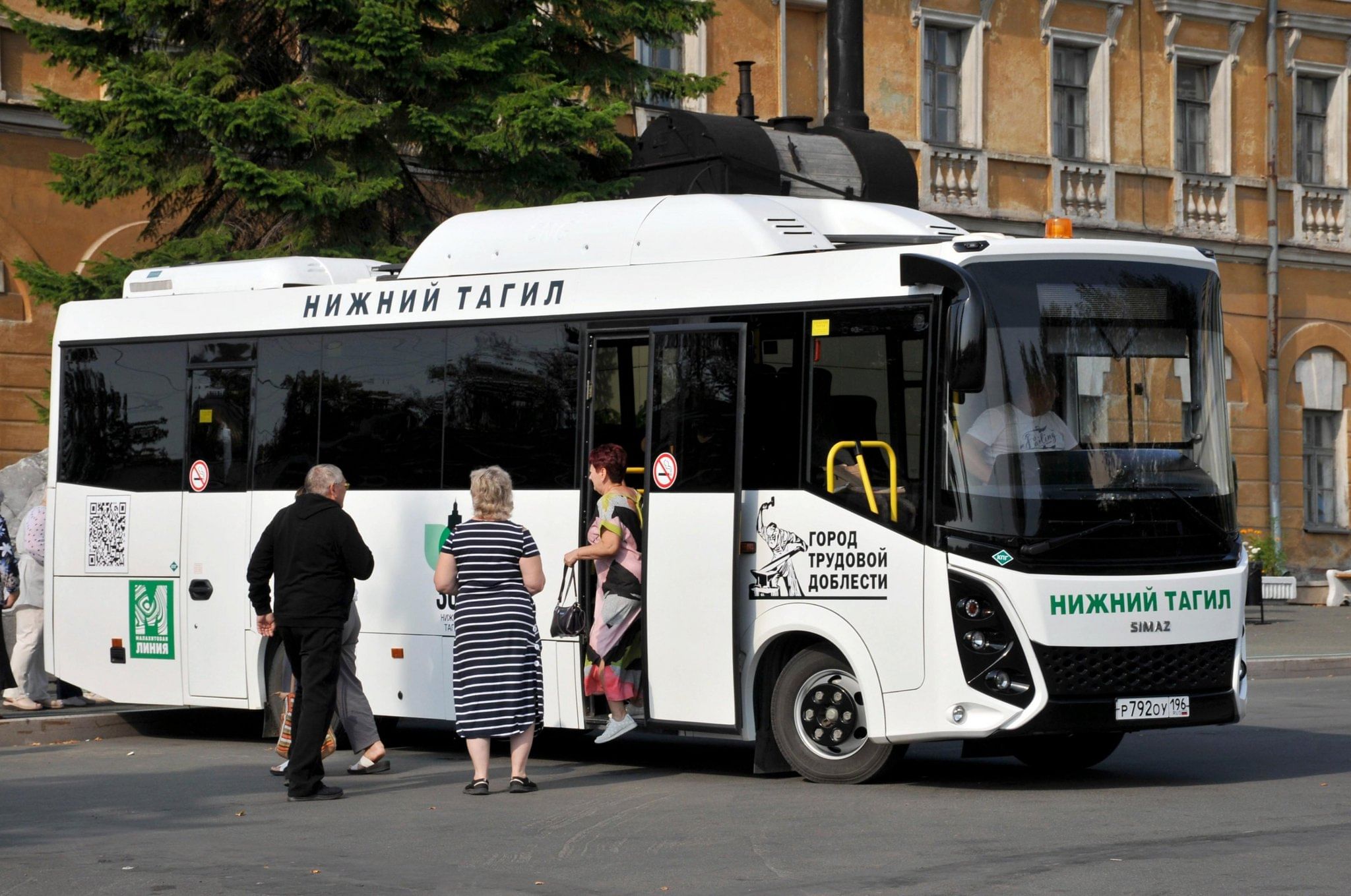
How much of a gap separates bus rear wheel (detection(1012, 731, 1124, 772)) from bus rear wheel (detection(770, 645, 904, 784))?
49.5 inches

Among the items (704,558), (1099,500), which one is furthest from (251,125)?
(1099,500)

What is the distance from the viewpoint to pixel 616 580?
12516 mm

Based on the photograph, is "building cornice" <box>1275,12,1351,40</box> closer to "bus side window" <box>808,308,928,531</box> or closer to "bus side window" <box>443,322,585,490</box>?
"bus side window" <box>443,322,585,490</box>

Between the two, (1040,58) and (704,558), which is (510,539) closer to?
(704,558)

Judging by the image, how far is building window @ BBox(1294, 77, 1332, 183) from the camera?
120 feet

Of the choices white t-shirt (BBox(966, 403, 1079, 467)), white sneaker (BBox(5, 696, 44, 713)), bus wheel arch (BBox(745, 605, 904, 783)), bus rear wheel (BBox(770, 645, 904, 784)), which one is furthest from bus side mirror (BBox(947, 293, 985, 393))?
white sneaker (BBox(5, 696, 44, 713))

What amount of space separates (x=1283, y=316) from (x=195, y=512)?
24.2 metres

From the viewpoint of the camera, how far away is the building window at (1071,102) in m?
34.4

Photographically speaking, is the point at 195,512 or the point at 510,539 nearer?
the point at 510,539

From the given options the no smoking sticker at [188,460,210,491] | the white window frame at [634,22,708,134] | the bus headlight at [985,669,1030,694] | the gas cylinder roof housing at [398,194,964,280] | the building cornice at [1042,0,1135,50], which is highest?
the building cornice at [1042,0,1135,50]

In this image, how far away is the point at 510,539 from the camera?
11.6 m

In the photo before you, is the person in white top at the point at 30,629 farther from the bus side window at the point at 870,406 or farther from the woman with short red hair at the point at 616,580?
the bus side window at the point at 870,406

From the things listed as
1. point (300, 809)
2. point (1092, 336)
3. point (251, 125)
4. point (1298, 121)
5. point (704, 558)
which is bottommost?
point (300, 809)

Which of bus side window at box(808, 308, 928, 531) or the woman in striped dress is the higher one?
bus side window at box(808, 308, 928, 531)
